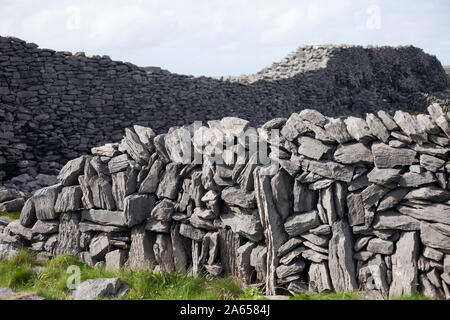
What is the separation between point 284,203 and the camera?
6.56 metres

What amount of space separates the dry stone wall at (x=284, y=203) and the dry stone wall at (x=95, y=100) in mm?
8965

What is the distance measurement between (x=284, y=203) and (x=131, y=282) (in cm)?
255

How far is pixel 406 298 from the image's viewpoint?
5488 mm

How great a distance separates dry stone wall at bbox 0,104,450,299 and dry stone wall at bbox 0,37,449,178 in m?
8.96

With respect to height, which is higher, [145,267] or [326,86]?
[326,86]

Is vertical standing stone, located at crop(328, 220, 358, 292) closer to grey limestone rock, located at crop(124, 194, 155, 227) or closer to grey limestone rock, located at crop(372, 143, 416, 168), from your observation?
grey limestone rock, located at crop(372, 143, 416, 168)

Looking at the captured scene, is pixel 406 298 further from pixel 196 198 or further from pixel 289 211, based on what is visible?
pixel 196 198

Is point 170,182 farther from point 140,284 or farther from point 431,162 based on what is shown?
point 431,162

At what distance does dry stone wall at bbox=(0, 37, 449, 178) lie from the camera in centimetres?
1630

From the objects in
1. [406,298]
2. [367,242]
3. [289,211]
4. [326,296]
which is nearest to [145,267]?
[289,211]

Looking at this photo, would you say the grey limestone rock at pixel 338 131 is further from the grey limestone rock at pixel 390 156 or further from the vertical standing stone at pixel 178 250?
the vertical standing stone at pixel 178 250

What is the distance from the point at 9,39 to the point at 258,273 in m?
14.1

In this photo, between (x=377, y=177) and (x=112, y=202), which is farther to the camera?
(x=112, y=202)

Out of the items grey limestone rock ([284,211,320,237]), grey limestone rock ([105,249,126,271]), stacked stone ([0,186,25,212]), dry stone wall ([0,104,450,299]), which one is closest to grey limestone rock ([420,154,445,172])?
dry stone wall ([0,104,450,299])
